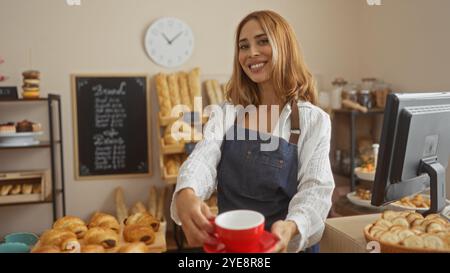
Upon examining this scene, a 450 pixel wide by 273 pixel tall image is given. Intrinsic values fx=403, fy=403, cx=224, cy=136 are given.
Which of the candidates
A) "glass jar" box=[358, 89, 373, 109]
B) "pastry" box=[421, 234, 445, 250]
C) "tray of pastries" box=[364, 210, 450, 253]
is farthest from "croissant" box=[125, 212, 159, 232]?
"glass jar" box=[358, 89, 373, 109]

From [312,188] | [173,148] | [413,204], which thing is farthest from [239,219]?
[173,148]

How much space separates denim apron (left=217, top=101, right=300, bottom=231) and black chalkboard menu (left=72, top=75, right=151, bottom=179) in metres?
1.83

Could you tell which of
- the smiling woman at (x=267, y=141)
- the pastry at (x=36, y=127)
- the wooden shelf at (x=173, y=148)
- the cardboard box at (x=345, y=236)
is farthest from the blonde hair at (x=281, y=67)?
the pastry at (x=36, y=127)

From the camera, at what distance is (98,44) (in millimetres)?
2631

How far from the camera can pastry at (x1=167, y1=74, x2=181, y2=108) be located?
264 centimetres

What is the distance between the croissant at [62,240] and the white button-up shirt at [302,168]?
0.70 feet

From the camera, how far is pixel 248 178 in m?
0.98

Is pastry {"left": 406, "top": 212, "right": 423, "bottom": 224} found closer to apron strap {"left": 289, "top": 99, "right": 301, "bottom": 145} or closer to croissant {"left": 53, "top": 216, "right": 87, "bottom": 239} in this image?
apron strap {"left": 289, "top": 99, "right": 301, "bottom": 145}

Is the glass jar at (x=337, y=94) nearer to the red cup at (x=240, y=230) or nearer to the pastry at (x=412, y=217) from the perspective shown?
the pastry at (x=412, y=217)

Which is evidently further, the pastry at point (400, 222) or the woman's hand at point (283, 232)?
the pastry at point (400, 222)

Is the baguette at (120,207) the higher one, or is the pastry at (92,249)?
the pastry at (92,249)

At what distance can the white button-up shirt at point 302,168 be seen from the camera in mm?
785

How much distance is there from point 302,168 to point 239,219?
0.32 m
